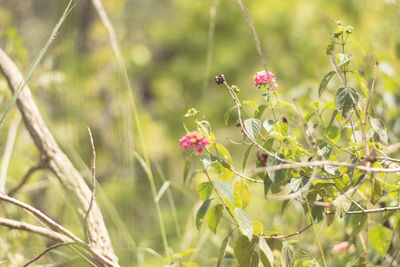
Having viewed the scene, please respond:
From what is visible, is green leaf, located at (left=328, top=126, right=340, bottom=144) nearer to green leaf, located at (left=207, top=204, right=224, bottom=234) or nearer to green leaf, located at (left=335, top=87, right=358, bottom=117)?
green leaf, located at (left=335, top=87, right=358, bottom=117)

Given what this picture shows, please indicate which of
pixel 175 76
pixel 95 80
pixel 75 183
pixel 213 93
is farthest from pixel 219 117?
pixel 75 183

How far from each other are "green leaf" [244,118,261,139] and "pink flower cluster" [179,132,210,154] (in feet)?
0.18

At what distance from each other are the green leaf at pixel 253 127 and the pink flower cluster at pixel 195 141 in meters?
0.05

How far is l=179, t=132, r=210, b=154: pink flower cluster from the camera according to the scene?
48cm

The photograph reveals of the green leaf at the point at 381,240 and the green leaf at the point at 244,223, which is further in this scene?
the green leaf at the point at 381,240

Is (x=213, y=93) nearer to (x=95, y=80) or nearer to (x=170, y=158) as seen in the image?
(x=170, y=158)

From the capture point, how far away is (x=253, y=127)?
0.51 metres

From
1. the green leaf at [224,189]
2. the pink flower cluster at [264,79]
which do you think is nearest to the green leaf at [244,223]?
the green leaf at [224,189]

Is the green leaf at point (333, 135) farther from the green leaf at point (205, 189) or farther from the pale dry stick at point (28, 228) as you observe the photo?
the pale dry stick at point (28, 228)

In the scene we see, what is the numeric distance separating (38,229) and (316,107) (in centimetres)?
42

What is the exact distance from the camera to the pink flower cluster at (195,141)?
1.59ft

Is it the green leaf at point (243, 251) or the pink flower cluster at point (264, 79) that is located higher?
the pink flower cluster at point (264, 79)

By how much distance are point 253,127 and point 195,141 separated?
0.08m

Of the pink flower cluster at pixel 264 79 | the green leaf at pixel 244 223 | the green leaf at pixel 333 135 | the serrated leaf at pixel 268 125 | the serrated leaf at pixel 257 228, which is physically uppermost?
the pink flower cluster at pixel 264 79
